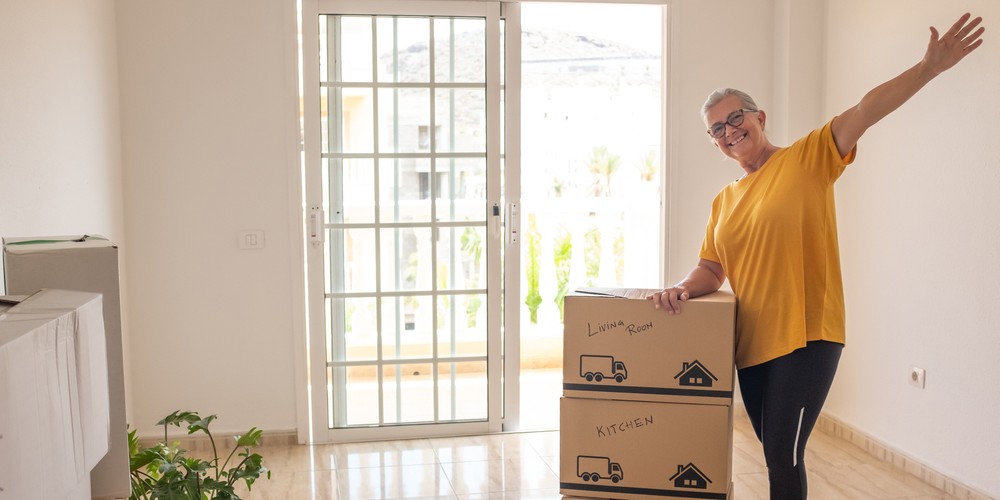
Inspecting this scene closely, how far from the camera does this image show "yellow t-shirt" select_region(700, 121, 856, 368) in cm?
202

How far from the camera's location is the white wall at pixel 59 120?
101 inches

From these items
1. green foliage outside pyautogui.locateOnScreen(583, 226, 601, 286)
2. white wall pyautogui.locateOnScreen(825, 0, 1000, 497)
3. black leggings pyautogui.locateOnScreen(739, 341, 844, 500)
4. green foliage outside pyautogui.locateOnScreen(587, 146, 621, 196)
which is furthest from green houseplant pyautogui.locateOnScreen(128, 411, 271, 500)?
green foliage outside pyautogui.locateOnScreen(587, 146, 621, 196)

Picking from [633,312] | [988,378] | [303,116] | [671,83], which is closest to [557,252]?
[671,83]

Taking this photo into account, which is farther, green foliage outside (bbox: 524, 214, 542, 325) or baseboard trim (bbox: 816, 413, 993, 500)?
green foliage outside (bbox: 524, 214, 542, 325)

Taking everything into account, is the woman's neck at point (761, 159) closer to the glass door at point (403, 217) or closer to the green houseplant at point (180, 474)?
the green houseplant at point (180, 474)

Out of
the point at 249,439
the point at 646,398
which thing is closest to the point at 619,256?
the point at 646,398

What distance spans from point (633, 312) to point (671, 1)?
2.34 meters

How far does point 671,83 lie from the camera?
399 cm

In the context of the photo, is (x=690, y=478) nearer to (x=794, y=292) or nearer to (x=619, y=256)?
(x=794, y=292)

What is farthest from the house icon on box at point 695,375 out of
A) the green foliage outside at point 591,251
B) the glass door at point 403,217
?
the green foliage outside at point 591,251

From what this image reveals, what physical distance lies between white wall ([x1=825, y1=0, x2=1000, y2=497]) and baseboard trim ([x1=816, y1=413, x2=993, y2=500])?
0.10 ft

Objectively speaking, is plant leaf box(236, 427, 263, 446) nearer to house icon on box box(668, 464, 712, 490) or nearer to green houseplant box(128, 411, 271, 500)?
green houseplant box(128, 411, 271, 500)

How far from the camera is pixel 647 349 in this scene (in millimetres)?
2096

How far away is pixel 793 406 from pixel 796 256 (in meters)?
0.36
